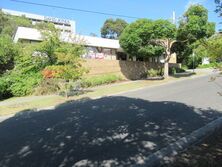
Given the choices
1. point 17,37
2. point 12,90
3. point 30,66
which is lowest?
point 12,90

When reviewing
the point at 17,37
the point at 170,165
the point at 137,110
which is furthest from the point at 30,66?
the point at 170,165

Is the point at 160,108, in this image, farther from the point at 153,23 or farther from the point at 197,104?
the point at 153,23

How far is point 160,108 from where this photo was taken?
1270 cm

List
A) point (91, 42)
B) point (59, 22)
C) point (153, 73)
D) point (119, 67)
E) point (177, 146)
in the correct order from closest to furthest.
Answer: point (177, 146)
point (119, 67)
point (153, 73)
point (91, 42)
point (59, 22)

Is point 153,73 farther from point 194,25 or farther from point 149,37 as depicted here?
point 194,25

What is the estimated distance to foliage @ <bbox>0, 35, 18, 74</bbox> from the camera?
2438cm

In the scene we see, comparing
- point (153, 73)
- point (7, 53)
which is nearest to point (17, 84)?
point (7, 53)

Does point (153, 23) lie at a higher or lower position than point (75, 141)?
higher

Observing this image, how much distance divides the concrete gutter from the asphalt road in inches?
8.9

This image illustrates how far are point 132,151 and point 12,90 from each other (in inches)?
669

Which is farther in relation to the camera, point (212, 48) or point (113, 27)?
point (113, 27)

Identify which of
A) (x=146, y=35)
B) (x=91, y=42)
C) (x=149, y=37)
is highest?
(x=146, y=35)

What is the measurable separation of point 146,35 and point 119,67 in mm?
5092

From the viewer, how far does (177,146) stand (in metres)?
7.10
